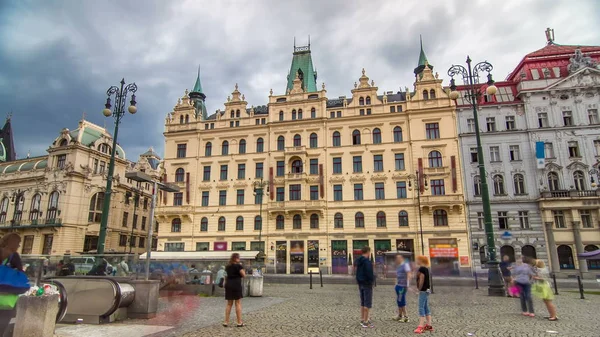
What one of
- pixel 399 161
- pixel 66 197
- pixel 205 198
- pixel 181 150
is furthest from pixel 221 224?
pixel 66 197

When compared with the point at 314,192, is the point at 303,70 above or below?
above

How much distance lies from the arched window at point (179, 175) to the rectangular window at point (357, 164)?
20652 mm

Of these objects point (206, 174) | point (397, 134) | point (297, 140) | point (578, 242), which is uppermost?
point (297, 140)

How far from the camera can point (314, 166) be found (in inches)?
1703

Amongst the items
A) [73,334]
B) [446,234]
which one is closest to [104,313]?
[73,334]

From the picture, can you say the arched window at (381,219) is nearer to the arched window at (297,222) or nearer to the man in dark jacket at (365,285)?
the arched window at (297,222)

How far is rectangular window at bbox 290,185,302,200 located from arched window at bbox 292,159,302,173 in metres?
1.95

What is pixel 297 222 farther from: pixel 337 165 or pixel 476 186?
pixel 476 186

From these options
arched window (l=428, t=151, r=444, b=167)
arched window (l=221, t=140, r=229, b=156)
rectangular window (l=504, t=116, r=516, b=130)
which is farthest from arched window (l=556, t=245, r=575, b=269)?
arched window (l=221, t=140, r=229, b=156)

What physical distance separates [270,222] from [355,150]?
1248 centimetres

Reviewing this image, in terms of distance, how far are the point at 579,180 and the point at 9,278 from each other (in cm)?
4451

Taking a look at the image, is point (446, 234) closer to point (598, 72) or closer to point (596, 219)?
point (596, 219)

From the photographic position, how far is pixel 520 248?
3675 cm

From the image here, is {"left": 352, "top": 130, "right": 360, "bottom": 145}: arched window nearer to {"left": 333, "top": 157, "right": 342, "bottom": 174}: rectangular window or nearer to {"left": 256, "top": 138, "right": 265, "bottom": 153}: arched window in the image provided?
{"left": 333, "top": 157, "right": 342, "bottom": 174}: rectangular window
